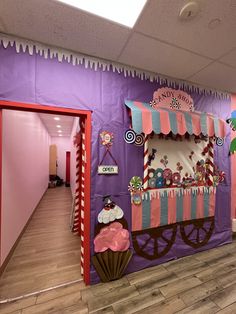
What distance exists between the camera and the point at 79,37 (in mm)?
1438

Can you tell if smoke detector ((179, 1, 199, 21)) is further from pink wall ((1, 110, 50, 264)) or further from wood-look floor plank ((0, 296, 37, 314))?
wood-look floor plank ((0, 296, 37, 314))

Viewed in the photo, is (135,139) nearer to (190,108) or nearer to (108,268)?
(190,108)

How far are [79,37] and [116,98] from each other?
2.18 ft

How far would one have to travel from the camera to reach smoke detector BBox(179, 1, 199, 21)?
1.11 metres

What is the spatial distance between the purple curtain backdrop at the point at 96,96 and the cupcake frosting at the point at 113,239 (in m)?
0.10

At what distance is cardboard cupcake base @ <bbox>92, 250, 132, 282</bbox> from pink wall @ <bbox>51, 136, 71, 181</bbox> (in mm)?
7548

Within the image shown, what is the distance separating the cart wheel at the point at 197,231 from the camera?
2163 mm

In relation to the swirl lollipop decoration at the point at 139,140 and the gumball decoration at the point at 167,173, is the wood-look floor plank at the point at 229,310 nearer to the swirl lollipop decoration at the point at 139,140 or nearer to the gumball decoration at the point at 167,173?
the gumball decoration at the point at 167,173

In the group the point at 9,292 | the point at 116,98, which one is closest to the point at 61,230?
the point at 9,292

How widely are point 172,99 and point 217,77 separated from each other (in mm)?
700

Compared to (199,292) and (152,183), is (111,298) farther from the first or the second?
(152,183)

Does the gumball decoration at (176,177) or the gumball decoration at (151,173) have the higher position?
the gumball decoration at (151,173)

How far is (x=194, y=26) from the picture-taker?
129 cm

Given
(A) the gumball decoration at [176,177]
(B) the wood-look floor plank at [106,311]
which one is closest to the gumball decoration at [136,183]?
(A) the gumball decoration at [176,177]
